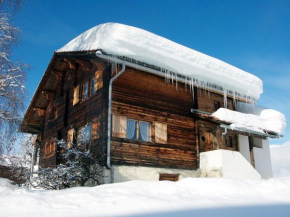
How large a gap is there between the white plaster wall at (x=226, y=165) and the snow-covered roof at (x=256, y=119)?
1.38 metres

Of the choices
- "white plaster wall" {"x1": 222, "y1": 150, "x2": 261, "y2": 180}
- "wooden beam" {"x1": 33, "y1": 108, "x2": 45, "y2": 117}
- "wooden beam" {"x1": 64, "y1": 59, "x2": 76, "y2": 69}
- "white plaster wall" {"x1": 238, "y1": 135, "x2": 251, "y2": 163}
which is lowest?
"white plaster wall" {"x1": 222, "y1": 150, "x2": 261, "y2": 180}

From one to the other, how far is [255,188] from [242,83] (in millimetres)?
8290

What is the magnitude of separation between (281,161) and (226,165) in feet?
97.3

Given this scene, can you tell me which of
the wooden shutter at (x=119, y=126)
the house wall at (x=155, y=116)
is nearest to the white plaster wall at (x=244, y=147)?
the house wall at (x=155, y=116)

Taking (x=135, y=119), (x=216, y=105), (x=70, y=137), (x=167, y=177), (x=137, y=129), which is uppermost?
(x=216, y=105)

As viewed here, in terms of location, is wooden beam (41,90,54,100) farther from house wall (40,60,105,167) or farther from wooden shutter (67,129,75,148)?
wooden shutter (67,129,75,148)

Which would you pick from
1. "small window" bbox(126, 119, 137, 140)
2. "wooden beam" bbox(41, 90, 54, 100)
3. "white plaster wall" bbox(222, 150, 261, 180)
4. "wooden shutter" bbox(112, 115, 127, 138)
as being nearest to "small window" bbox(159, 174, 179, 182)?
"small window" bbox(126, 119, 137, 140)

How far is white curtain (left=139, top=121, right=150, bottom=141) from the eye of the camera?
12078 mm

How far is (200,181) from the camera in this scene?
342 inches

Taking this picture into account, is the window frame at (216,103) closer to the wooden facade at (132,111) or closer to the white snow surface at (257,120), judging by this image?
the wooden facade at (132,111)

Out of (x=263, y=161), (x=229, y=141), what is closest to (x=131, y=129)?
(x=229, y=141)

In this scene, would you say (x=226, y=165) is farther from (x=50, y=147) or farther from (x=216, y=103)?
(x=50, y=147)

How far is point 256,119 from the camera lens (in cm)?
1563

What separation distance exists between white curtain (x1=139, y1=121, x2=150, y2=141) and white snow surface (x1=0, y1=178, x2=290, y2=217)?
12.3ft
